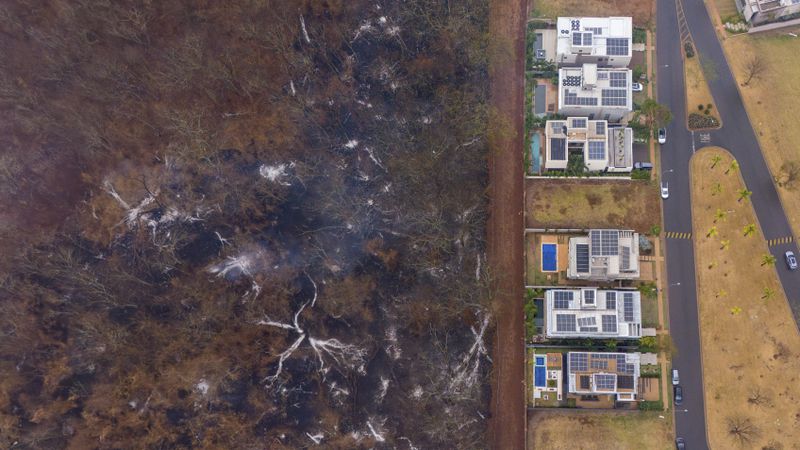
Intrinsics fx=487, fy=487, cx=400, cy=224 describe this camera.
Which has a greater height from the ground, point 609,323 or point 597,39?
point 597,39

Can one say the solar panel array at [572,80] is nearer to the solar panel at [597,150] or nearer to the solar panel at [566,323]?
the solar panel at [597,150]

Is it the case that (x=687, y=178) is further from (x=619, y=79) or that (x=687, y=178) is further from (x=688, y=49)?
(x=688, y=49)

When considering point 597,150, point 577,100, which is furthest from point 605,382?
point 577,100

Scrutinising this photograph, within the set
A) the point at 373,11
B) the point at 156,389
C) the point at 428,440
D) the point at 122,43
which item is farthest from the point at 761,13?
the point at 156,389

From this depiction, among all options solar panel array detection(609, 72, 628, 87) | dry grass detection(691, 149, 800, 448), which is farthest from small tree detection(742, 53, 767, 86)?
solar panel array detection(609, 72, 628, 87)

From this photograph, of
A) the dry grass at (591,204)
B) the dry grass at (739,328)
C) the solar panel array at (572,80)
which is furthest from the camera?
the solar panel array at (572,80)

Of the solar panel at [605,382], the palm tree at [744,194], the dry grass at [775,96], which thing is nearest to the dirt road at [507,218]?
the solar panel at [605,382]

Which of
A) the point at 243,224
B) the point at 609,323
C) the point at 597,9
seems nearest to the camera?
the point at 609,323
